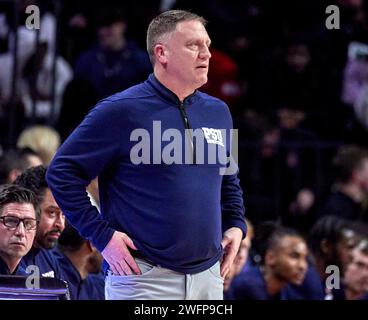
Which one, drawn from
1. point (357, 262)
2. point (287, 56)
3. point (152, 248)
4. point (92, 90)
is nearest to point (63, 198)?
point (152, 248)

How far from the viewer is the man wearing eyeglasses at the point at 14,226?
4.64 meters

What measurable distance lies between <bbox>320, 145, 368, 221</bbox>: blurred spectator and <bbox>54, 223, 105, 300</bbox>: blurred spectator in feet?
9.63

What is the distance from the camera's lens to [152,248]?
4.27 m

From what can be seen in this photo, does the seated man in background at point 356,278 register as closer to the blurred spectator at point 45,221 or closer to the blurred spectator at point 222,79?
the blurred spectator at point 45,221

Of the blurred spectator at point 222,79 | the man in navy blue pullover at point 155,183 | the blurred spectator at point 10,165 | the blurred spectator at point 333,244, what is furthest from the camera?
the blurred spectator at point 222,79

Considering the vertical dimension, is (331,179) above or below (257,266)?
above

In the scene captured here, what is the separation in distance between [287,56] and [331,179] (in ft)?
4.81

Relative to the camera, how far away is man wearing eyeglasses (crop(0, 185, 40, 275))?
464 cm

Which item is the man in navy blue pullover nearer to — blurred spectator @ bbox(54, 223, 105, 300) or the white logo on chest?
the white logo on chest

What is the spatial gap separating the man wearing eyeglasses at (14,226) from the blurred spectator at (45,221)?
323 mm

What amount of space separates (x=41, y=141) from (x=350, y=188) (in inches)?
91.3

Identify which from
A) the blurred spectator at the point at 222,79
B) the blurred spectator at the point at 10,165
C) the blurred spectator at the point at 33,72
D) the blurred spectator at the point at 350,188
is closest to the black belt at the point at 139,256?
the blurred spectator at the point at 10,165
